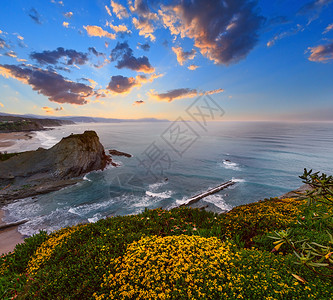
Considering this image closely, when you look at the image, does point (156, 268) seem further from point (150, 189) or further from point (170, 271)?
point (150, 189)

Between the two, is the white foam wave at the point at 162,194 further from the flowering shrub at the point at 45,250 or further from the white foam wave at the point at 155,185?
the flowering shrub at the point at 45,250

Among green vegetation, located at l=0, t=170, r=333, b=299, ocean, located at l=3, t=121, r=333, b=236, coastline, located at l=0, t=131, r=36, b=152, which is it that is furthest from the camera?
coastline, located at l=0, t=131, r=36, b=152

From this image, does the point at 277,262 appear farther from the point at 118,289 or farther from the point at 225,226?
the point at 118,289

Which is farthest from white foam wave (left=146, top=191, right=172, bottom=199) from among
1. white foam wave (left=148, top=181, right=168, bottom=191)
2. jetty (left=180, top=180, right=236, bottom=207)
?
jetty (left=180, top=180, right=236, bottom=207)

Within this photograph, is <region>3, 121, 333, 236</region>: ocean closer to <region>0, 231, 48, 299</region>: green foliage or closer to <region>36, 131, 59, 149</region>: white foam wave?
<region>0, 231, 48, 299</region>: green foliage

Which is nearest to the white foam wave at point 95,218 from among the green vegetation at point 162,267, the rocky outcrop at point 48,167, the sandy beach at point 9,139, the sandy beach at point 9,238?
the sandy beach at point 9,238

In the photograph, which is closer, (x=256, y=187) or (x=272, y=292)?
(x=272, y=292)

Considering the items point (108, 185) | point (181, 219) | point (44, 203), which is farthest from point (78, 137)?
point (181, 219)
